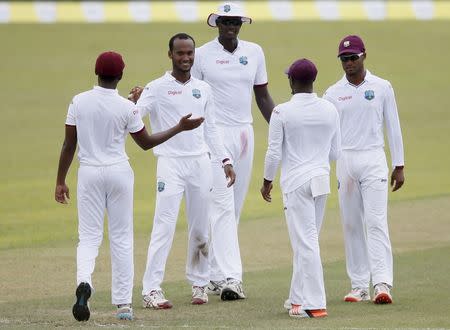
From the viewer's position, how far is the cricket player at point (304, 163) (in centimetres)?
1048

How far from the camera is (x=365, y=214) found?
11.4 metres

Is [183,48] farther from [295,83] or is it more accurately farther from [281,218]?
[281,218]

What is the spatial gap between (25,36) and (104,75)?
86.6 feet

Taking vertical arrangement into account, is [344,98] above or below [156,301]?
above

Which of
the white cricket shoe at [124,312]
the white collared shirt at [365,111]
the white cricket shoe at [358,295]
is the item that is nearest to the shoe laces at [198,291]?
the white cricket shoe at [124,312]

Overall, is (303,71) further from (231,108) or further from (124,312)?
(124,312)

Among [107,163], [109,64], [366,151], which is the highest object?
[109,64]

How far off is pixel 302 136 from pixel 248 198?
9058mm

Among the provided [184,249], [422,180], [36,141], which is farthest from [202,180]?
[36,141]

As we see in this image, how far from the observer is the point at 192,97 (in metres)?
11.3

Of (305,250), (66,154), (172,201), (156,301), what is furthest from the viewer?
(172,201)

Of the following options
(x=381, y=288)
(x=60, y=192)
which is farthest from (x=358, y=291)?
(x=60, y=192)

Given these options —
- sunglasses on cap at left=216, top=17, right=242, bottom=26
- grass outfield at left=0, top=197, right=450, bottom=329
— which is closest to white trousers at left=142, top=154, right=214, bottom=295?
grass outfield at left=0, top=197, right=450, bottom=329

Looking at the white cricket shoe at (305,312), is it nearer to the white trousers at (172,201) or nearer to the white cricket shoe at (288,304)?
the white cricket shoe at (288,304)
